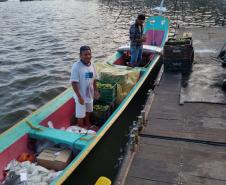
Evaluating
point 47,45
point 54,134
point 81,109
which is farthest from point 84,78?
point 47,45

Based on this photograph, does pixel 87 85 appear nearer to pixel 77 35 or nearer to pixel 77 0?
pixel 77 35

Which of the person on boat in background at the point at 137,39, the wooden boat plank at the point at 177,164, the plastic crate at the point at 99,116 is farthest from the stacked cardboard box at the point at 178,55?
the wooden boat plank at the point at 177,164

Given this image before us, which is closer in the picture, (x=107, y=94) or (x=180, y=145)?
(x=180, y=145)

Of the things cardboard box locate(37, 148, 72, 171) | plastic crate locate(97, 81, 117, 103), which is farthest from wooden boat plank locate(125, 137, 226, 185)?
plastic crate locate(97, 81, 117, 103)

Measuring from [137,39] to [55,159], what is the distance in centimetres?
607

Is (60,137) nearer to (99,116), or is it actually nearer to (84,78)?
(84,78)

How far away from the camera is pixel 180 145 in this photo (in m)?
6.33

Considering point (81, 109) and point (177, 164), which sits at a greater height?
point (81, 109)

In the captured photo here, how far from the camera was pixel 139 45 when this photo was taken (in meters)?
10.8

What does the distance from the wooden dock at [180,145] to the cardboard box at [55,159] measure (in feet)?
4.17

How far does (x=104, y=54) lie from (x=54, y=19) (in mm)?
14650

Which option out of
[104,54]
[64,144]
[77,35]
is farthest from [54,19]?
[64,144]

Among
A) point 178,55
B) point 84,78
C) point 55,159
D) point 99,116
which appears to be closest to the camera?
point 55,159

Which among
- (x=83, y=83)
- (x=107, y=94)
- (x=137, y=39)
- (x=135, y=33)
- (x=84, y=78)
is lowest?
(x=107, y=94)
